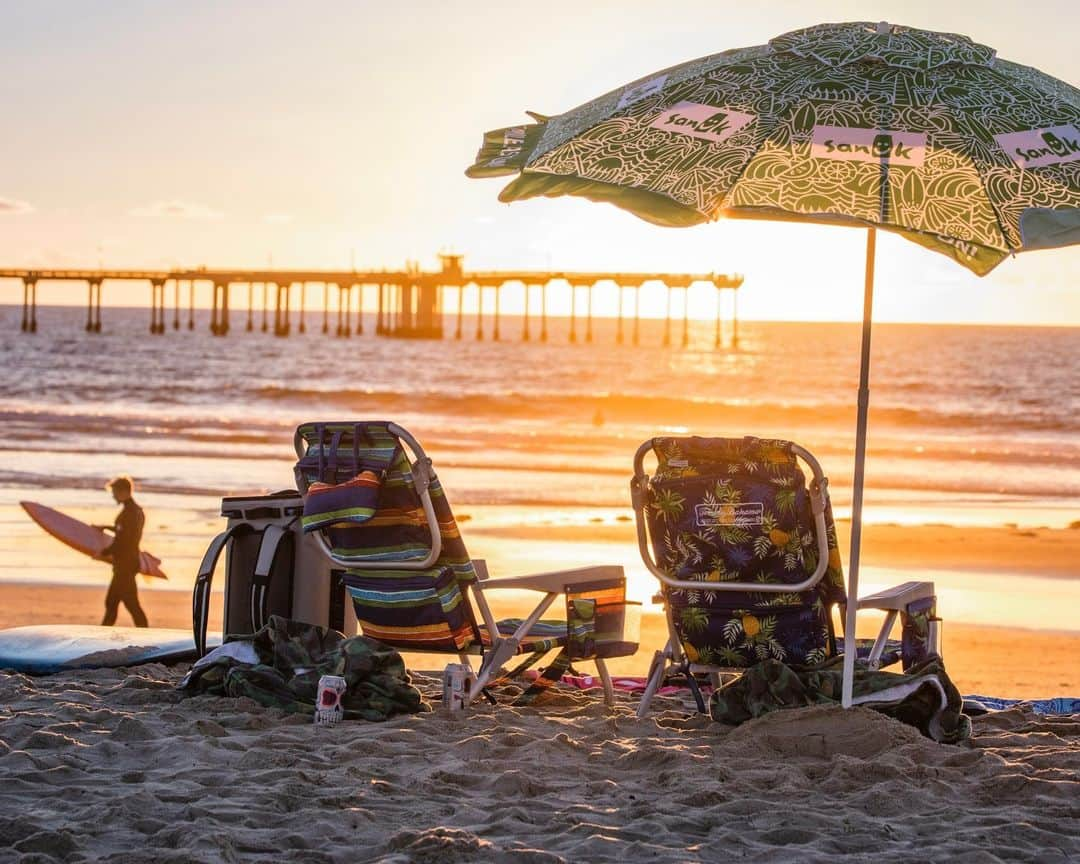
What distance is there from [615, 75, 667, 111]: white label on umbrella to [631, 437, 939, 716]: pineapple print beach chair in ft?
3.00

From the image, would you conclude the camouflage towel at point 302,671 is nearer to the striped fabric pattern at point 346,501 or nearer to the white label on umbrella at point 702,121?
the striped fabric pattern at point 346,501

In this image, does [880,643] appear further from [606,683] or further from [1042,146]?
[1042,146]

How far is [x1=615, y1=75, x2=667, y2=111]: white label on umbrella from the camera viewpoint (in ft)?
13.1

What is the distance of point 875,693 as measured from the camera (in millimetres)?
4059

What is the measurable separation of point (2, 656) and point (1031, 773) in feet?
11.2

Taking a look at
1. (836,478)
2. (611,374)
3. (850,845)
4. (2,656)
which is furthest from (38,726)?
(611,374)

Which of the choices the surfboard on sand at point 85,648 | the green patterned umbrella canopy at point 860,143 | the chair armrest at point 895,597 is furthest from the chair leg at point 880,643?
the surfboard on sand at point 85,648

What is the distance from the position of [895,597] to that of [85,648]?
283cm

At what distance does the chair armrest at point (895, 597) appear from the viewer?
4.32m

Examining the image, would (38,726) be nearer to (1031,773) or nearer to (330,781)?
(330,781)

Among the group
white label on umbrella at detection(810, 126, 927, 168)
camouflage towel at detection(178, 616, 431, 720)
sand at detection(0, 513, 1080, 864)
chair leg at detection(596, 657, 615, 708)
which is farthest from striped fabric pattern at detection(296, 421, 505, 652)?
white label on umbrella at detection(810, 126, 927, 168)

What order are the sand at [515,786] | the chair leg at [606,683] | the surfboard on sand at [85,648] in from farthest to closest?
1. the surfboard on sand at [85,648]
2. the chair leg at [606,683]
3. the sand at [515,786]

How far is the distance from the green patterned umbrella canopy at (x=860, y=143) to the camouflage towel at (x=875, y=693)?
1.14m

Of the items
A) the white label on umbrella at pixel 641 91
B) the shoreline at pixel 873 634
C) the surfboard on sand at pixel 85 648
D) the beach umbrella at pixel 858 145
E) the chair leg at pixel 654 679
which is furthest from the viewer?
the shoreline at pixel 873 634
